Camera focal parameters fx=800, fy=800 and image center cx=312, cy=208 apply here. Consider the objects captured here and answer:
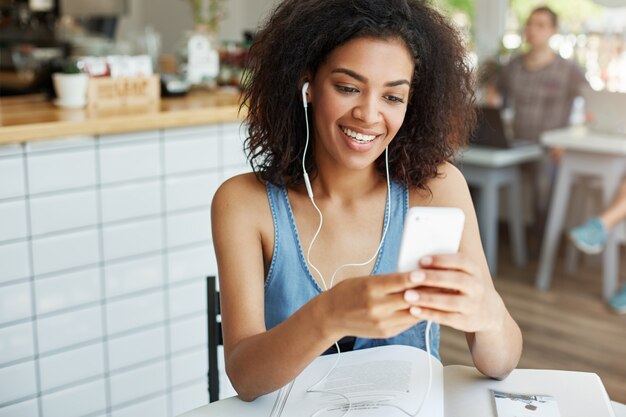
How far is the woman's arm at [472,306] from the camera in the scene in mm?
991

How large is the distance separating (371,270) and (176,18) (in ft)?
16.8

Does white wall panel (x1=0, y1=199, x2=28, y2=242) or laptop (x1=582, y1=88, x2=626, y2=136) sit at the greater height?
laptop (x1=582, y1=88, x2=626, y2=136)

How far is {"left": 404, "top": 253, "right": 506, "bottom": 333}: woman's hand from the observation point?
0.98 meters

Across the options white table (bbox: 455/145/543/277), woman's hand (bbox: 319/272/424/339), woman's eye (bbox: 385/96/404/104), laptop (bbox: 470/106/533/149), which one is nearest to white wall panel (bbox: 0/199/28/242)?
woman's eye (bbox: 385/96/404/104)

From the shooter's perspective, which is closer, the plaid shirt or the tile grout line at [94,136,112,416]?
the tile grout line at [94,136,112,416]

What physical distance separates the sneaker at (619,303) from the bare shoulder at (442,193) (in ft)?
8.50

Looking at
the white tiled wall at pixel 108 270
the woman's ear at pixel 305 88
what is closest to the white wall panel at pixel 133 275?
the white tiled wall at pixel 108 270

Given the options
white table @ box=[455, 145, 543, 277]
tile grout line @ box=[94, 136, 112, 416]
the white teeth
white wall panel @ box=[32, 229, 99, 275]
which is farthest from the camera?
white table @ box=[455, 145, 543, 277]

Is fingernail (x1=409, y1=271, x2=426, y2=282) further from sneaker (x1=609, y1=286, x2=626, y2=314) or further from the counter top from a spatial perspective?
sneaker (x1=609, y1=286, x2=626, y2=314)

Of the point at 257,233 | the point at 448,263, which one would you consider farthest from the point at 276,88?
the point at 448,263

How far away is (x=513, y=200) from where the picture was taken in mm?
4543

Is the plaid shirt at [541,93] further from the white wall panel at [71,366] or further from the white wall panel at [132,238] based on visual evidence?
the white wall panel at [71,366]

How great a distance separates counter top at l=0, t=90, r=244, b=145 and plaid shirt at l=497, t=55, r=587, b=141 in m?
2.51

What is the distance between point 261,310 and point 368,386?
0.81 ft
